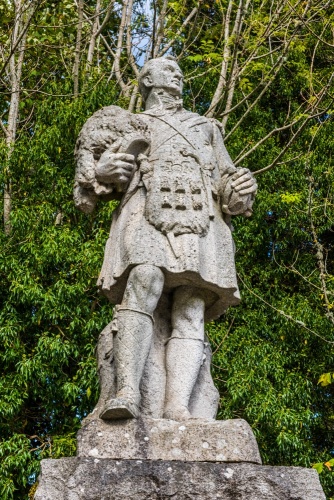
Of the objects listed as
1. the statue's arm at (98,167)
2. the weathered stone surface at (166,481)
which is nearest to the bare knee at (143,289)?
the statue's arm at (98,167)

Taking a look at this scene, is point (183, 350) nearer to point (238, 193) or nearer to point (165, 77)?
point (238, 193)

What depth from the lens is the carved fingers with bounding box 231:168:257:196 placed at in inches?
279

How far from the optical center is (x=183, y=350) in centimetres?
664

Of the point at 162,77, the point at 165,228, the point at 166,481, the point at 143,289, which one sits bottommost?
the point at 166,481

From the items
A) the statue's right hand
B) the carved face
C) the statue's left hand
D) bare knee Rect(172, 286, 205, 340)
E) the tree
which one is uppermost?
the carved face

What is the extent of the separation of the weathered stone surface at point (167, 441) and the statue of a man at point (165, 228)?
0.34 ft

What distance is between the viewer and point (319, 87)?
50.9 feet

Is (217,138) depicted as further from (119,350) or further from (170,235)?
(119,350)

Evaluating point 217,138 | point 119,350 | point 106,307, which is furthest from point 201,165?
point 106,307

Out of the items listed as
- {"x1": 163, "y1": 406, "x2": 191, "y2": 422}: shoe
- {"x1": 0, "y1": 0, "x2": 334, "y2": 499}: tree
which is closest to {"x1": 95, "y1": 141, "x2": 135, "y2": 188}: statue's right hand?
{"x1": 163, "y1": 406, "x2": 191, "y2": 422}: shoe

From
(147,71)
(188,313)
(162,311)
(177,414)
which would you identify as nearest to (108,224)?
(147,71)

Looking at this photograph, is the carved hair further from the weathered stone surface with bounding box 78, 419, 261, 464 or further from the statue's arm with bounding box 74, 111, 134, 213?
the weathered stone surface with bounding box 78, 419, 261, 464

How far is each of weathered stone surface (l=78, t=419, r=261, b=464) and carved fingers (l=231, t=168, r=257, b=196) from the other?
1.66 metres

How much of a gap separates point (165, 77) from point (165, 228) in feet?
4.48
